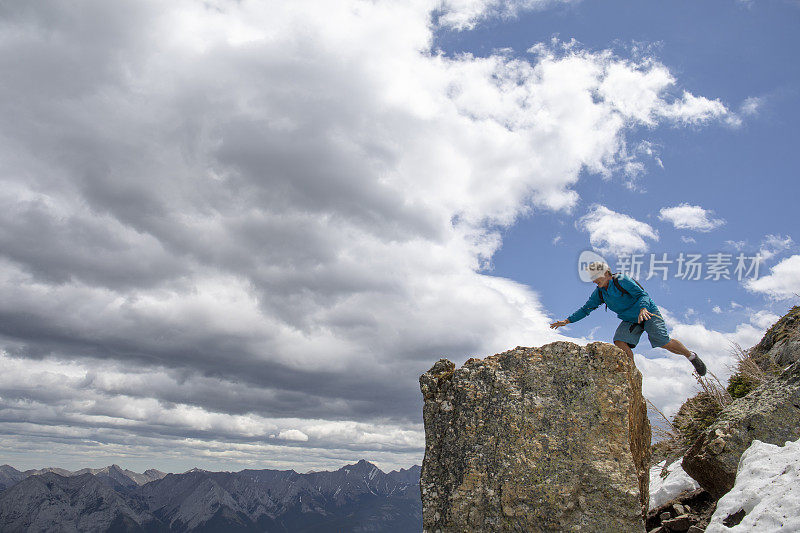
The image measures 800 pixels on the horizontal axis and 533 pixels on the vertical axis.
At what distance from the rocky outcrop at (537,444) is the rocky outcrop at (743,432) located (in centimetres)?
97

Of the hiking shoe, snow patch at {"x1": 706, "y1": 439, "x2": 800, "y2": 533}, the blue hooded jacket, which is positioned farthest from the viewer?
the hiking shoe

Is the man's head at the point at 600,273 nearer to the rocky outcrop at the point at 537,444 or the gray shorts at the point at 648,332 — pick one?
the gray shorts at the point at 648,332

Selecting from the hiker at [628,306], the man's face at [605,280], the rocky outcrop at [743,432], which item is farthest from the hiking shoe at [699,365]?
the man's face at [605,280]

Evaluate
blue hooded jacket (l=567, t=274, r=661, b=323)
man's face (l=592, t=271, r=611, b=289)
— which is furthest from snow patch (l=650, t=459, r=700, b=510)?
man's face (l=592, t=271, r=611, b=289)

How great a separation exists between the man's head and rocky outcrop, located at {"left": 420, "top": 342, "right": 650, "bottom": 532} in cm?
269

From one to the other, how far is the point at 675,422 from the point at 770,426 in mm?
5952

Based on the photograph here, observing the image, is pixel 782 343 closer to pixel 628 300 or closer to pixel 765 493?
pixel 628 300

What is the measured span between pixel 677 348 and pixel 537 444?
5.55 m

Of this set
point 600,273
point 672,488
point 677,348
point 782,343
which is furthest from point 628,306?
point 782,343

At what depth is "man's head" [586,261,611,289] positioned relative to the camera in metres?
10.2

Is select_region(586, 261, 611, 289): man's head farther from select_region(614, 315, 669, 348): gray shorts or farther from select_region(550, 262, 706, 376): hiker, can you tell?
select_region(614, 315, 669, 348): gray shorts

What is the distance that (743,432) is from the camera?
24.7 feet

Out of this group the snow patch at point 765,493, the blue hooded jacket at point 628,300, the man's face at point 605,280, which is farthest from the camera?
the man's face at point 605,280

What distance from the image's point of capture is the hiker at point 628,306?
9.88 metres
